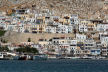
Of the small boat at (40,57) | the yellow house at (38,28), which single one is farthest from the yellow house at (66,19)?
the small boat at (40,57)

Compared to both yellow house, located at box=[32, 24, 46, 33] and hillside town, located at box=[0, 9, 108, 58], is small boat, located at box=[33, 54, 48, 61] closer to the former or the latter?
hillside town, located at box=[0, 9, 108, 58]

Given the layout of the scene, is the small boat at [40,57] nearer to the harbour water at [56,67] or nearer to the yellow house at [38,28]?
the harbour water at [56,67]

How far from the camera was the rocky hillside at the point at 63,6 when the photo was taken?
511ft

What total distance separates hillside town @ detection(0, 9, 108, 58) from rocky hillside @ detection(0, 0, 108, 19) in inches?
102

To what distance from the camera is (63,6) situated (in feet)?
513

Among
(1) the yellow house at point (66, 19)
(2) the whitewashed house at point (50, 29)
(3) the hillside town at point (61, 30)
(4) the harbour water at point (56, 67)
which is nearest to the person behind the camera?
(4) the harbour water at point (56, 67)

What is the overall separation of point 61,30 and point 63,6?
54.1ft

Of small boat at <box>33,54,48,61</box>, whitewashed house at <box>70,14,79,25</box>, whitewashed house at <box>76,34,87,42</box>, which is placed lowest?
small boat at <box>33,54,48,61</box>

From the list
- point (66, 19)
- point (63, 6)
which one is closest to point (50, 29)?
point (66, 19)

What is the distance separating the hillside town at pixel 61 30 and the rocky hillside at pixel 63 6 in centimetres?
260

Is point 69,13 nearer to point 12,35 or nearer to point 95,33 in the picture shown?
point 95,33

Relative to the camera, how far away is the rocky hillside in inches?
6137

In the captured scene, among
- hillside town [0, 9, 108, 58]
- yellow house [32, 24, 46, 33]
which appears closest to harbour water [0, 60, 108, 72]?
hillside town [0, 9, 108, 58]

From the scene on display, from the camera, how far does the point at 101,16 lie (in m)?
158
